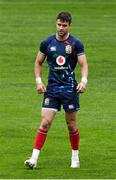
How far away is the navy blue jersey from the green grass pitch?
124 centimetres

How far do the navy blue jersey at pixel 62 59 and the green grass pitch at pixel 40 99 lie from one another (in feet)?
4.07

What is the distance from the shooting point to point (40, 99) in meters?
19.6

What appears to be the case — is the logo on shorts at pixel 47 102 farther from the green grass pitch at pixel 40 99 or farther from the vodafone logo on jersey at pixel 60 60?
the green grass pitch at pixel 40 99

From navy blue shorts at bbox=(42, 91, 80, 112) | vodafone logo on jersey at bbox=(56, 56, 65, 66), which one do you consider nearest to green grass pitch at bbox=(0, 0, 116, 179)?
navy blue shorts at bbox=(42, 91, 80, 112)

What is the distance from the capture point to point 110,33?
32375mm

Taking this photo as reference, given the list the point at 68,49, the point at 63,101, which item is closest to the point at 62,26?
the point at 68,49

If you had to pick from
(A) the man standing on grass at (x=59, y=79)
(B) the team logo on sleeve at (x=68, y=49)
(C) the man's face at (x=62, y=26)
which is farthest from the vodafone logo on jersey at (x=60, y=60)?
(C) the man's face at (x=62, y=26)

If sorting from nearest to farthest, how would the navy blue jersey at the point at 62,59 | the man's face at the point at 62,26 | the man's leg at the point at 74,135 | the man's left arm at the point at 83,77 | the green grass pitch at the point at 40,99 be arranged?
the man's face at the point at 62,26
the man's left arm at the point at 83,77
the navy blue jersey at the point at 62,59
the man's leg at the point at 74,135
the green grass pitch at the point at 40,99

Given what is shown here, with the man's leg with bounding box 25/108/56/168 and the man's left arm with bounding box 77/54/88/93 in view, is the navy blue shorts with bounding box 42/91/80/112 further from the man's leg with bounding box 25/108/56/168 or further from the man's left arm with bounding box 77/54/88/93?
the man's left arm with bounding box 77/54/88/93

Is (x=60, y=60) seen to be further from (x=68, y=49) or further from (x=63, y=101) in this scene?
(x=63, y=101)

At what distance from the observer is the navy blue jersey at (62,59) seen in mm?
12469

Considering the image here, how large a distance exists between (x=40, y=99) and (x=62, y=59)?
283 inches

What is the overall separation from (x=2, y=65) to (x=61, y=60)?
42.4 feet

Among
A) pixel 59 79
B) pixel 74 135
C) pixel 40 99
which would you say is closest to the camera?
pixel 59 79
